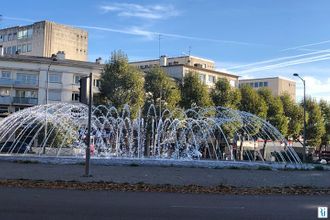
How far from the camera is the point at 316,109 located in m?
78.6

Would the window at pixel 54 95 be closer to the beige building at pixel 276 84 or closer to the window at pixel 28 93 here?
the window at pixel 28 93

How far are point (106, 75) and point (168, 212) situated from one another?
4721 cm

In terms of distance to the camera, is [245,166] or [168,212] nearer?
[168,212]

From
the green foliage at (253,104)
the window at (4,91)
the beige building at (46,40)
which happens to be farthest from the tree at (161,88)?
the beige building at (46,40)

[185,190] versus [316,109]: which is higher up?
[316,109]

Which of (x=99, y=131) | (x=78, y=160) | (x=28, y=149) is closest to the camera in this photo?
(x=78, y=160)

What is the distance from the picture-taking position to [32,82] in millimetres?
75312

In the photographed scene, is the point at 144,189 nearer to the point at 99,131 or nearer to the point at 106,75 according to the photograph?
the point at 99,131

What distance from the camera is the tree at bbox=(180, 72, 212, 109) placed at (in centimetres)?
6253

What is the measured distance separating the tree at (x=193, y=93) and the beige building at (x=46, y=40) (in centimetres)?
3699

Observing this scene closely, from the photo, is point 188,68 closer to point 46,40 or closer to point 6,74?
point 46,40

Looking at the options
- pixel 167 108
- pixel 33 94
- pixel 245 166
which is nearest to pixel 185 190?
pixel 245 166

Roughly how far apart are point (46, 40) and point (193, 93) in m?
39.8

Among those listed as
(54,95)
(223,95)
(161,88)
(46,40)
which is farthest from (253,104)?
(46,40)
